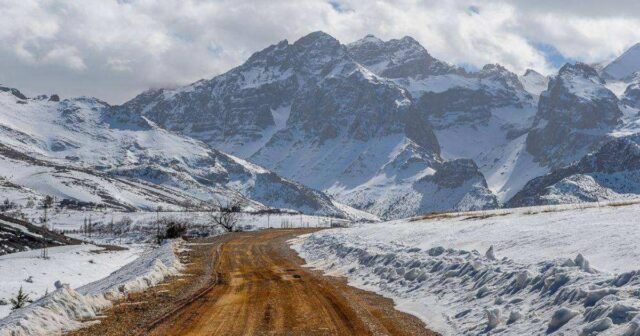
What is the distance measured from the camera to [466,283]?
876 inches

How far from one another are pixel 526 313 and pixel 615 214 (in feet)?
57.1

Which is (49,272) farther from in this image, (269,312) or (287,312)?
(287,312)

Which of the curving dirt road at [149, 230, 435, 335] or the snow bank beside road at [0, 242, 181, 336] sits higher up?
the snow bank beside road at [0, 242, 181, 336]

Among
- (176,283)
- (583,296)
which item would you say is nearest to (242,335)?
(583,296)

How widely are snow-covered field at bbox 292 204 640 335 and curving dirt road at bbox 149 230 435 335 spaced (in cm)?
130

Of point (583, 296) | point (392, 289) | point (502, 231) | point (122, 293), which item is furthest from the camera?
point (502, 231)

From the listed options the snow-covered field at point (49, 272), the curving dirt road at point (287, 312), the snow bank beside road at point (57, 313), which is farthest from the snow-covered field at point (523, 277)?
the snow-covered field at point (49, 272)

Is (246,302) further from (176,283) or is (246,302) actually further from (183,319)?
(176,283)

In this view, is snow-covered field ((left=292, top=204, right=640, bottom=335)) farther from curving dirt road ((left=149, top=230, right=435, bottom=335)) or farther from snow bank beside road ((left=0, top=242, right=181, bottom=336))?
snow bank beside road ((left=0, top=242, right=181, bottom=336))

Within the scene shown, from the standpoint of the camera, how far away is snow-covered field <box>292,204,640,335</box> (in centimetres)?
1468

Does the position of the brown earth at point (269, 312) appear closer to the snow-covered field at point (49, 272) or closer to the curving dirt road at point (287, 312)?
the curving dirt road at point (287, 312)

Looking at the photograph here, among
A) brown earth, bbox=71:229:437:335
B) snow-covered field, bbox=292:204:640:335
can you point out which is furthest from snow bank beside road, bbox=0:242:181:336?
snow-covered field, bbox=292:204:640:335

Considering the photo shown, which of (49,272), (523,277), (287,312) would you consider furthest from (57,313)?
(49,272)

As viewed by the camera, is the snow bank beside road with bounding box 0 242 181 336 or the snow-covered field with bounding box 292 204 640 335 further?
the snow bank beside road with bounding box 0 242 181 336
